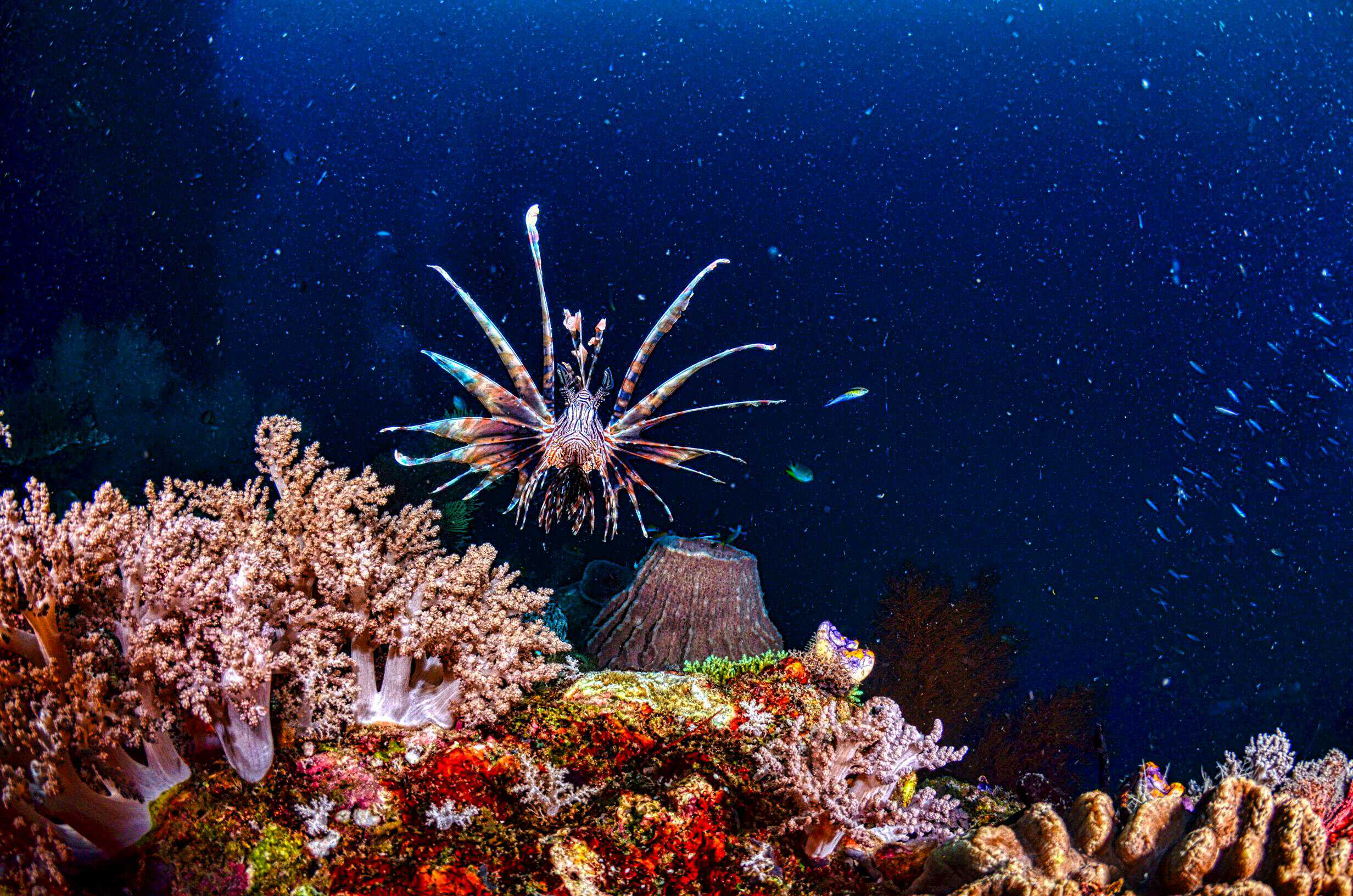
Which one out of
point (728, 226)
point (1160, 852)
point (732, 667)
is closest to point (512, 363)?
point (732, 667)

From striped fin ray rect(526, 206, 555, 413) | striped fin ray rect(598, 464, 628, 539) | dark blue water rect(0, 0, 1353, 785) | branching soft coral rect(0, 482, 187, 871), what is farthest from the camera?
dark blue water rect(0, 0, 1353, 785)

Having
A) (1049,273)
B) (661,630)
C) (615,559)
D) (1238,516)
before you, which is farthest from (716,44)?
(1238,516)

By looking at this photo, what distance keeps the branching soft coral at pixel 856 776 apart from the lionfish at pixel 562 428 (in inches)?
66.0

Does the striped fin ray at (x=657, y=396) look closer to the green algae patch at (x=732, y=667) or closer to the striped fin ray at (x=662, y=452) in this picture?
the striped fin ray at (x=662, y=452)

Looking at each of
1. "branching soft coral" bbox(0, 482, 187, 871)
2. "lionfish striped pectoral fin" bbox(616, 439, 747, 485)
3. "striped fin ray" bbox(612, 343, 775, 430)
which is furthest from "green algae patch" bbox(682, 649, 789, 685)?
"branching soft coral" bbox(0, 482, 187, 871)

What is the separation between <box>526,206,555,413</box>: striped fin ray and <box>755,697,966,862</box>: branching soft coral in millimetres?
2339

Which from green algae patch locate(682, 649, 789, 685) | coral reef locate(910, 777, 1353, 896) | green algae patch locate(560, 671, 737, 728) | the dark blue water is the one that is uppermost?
the dark blue water

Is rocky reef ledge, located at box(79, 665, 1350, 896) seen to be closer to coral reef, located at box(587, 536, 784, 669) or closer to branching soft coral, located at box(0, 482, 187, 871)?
branching soft coral, located at box(0, 482, 187, 871)

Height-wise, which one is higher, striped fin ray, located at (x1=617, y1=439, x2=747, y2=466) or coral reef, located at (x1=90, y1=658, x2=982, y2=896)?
striped fin ray, located at (x1=617, y1=439, x2=747, y2=466)

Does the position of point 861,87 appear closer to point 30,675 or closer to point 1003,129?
point 1003,129

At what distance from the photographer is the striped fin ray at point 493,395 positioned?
3.56 m

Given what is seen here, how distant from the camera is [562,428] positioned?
3.99m

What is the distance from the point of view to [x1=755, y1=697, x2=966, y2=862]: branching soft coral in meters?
2.15

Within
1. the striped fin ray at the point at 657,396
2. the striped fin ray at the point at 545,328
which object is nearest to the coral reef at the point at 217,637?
the striped fin ray at the point at 545,328
